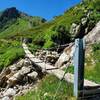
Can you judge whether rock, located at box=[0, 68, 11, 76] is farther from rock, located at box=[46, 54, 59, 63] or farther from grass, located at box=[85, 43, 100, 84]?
grass, located at box=[85, 43, 100, 84]

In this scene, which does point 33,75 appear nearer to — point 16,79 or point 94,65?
point 16,79

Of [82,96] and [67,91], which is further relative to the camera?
[67,91]

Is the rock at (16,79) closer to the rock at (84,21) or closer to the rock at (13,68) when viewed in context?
the rock at (13,68)

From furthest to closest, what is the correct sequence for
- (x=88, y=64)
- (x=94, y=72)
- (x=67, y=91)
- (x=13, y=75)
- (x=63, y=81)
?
(x=13, y=75) → (x=88, y=64) → (x=94, y=72) → (x=63, y=81) → (x=67, y=91)

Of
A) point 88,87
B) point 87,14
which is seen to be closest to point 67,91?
point 88,87

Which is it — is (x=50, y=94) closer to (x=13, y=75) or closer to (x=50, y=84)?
(x=50, y=84)

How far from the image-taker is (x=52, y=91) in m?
15.0

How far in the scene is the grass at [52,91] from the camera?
13641 mm

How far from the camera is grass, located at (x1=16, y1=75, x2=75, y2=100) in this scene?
1364cm

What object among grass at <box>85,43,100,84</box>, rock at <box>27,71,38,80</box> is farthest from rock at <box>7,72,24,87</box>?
grass at <box>85,43,100,84</box>

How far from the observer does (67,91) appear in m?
13.8

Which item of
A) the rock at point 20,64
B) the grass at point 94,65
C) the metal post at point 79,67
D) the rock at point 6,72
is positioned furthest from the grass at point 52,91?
the rock at point 6,72

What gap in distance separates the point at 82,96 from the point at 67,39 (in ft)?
96.4

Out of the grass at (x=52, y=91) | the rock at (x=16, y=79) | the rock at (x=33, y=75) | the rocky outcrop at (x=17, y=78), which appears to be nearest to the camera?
the grass at (x=52, y=91)
